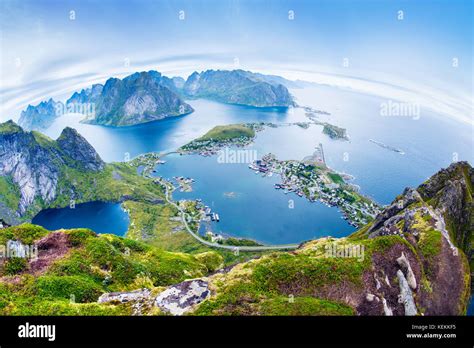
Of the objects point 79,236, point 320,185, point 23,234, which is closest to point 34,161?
point 23,234

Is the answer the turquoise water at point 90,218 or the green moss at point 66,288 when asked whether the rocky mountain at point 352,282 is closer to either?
the green moss at point 66,288

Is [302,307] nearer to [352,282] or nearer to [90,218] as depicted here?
[352,282]

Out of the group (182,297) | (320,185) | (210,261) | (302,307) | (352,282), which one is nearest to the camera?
(302,307)

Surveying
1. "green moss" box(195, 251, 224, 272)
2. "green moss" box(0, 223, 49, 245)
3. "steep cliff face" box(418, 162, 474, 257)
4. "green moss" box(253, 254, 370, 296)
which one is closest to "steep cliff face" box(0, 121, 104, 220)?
"green moss" box(195, 251, 224, 272)

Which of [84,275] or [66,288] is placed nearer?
[66,288]
